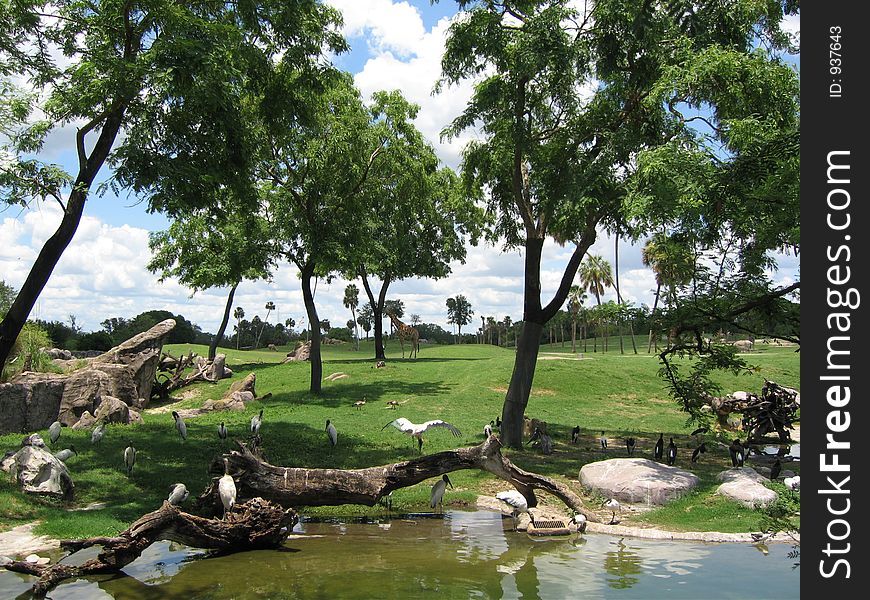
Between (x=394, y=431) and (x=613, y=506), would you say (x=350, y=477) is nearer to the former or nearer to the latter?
(x=613, y=506)

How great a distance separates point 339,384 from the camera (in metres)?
35.3

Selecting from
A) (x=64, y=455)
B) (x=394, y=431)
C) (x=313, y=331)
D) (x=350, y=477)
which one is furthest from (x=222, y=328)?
(x=350, y=477)

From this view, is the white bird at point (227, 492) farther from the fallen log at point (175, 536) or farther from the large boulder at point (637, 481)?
the large boulder at point (637, 481)

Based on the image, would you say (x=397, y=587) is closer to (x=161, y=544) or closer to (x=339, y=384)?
(x=161, y=544)

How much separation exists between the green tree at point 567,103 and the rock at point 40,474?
38.9ft

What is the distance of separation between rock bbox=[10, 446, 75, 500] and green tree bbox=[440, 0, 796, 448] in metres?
11.9

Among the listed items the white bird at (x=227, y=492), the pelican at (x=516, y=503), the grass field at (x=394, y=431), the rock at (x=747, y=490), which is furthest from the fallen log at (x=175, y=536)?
the rock at (x=747, y=490)

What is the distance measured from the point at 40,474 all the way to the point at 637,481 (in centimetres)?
1247

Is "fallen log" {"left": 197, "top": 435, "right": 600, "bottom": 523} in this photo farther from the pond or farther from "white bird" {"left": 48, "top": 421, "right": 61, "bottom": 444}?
"white bird" {"left": 48, "top": 421, "right": 61, "bottom": 444}

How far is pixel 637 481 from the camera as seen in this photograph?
49.5 feet

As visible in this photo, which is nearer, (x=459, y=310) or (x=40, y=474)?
(x=40, y=474)

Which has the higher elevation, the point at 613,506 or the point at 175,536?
the point at 175,536

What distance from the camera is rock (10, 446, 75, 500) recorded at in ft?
44.0

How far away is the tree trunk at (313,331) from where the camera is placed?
1249 inches
